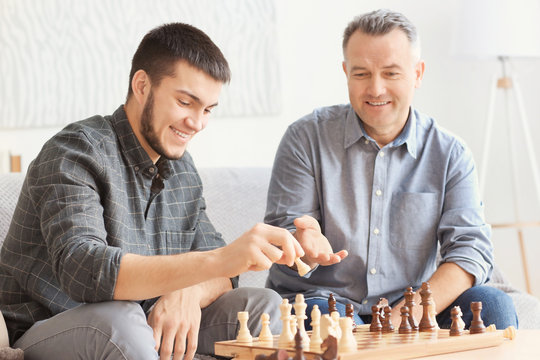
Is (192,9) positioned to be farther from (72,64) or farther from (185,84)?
(185,84)

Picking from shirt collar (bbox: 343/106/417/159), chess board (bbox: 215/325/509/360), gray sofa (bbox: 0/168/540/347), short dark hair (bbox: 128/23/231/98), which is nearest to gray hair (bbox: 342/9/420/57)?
shirt collar (bbox: 343/106/417/159)

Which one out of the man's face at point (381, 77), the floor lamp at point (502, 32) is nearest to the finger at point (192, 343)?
the man's face at point (381, 77)

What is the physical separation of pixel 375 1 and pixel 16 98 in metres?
1.92

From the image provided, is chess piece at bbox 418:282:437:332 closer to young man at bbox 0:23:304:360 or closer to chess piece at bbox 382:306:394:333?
chess piece at bbox 382:306:394:333

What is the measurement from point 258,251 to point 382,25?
1166mm

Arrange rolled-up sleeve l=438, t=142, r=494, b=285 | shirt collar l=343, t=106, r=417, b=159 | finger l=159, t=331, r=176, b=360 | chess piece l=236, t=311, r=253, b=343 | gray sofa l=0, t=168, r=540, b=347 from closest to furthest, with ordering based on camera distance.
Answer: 1. chess piece l=236, t=311, r=253, b=343
2. finger l=159, t=331, r=176, b=360
3. rolled-up sleeve l=438, t=142, r=494, b=285
4. shirt collar l=343, t=106, r=417, b=159
5. gray sofa l=0, t=168, r=540, b=347

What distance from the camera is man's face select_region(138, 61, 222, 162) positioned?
199cm

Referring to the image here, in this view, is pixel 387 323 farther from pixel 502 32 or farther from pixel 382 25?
pixel 502 32

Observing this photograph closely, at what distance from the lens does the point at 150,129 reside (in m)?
2.01

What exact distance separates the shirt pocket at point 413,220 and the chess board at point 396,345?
0.72 metres

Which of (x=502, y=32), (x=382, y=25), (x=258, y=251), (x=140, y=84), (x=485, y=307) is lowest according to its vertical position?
(x=485, y=307)

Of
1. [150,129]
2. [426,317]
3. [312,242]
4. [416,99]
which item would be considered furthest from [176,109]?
[416,99]

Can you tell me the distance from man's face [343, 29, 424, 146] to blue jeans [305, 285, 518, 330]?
1.94ft

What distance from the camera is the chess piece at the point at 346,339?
1.42 meters
